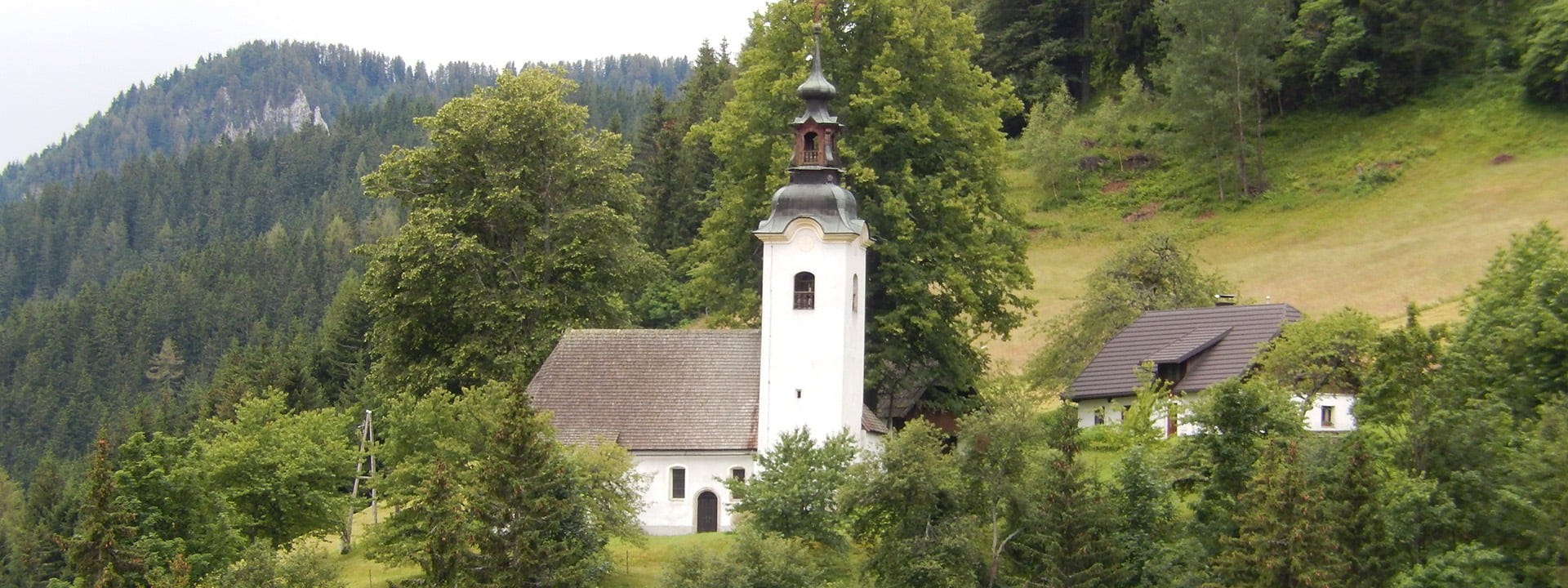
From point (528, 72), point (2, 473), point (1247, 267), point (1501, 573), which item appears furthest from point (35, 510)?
point (1501, 573)

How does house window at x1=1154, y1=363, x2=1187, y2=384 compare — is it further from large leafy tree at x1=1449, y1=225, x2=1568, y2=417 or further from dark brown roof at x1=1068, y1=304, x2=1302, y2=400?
large leafy tree at x1=1449, y1=225, x2=1568, y2=417

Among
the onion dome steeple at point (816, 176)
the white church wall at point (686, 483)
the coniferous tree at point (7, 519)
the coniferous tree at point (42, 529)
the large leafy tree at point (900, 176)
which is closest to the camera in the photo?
the onion dome steeple at point (816, 176)

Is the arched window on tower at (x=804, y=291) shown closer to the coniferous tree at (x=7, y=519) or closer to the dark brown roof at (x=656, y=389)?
the dark brown roof at (x=656, y=389)

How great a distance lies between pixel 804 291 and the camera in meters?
40.8

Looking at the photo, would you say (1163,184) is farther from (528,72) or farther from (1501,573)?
(1501,573)

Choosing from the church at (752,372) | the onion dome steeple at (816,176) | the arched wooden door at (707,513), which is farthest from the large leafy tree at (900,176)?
the arched wooden door at (707,513)

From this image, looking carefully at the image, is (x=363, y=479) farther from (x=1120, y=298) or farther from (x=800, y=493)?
(x=1120, y=298)

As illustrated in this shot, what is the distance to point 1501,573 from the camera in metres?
32.2

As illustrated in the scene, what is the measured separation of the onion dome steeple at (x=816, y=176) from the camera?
4066cm

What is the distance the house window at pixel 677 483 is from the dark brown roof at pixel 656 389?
1.84 ft

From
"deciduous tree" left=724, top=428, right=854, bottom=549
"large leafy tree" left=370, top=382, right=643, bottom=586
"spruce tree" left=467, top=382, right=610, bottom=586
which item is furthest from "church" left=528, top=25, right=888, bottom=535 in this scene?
"spruce tree" left=467, top=382, right=610, bottom=586

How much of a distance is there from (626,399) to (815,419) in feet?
13.9

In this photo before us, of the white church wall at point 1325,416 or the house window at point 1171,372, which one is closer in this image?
the white church wall at point 1325,416

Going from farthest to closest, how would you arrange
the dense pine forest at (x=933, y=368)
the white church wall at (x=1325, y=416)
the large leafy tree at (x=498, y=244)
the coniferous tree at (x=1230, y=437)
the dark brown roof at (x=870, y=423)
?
the large leafy tree at (x=498, y=244) < the dark brown roof at (x=870, y=423) < the white church wall at (x=1325, y=416) < the coniferous tree at (x=1230, y=437) < the dense pine forest at (x=933, y=368)
